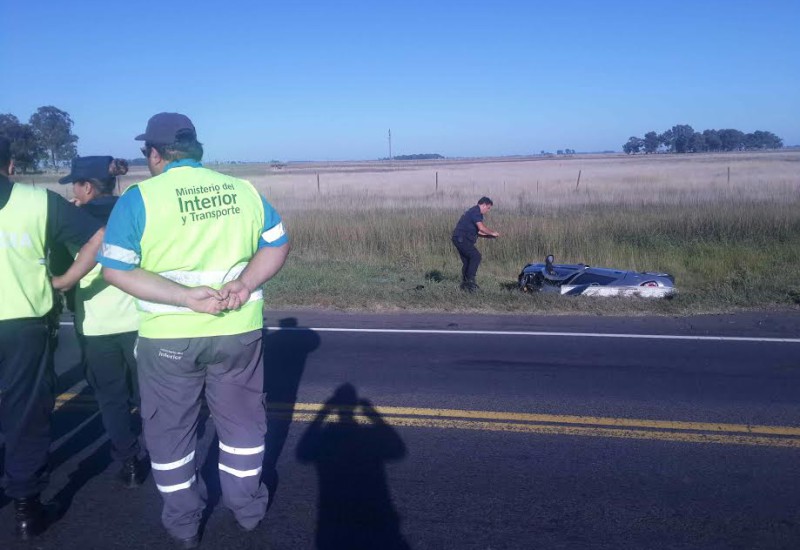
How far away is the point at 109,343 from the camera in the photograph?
428 centimetres

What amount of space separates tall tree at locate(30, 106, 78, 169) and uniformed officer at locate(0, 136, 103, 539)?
22.8m

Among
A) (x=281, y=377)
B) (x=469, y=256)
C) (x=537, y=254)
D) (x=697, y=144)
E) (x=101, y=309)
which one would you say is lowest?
(x=537, y=254)

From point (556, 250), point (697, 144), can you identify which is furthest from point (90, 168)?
point (697, 144)

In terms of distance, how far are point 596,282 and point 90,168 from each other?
8248mm

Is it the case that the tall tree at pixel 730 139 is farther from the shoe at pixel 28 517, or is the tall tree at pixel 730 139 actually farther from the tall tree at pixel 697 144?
the shoe at pixel 28 517

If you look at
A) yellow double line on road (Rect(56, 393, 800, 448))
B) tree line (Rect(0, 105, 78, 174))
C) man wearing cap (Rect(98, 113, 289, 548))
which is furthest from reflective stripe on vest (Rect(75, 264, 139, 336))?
tree line (Rect(0, 105, 78, 174))

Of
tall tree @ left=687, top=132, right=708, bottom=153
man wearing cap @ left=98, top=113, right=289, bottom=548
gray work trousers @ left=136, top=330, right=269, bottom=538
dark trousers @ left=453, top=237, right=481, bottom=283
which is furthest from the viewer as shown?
tall tree @ left=687, top=132, right=708, bottom=153

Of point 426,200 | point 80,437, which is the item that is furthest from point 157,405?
point 426,200

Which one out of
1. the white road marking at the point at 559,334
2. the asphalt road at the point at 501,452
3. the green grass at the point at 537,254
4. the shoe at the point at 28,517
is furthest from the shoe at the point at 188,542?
the green grass at the point at 537,254

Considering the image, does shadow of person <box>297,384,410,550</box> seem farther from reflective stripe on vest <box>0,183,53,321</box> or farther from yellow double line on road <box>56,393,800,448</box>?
reflective stripe on vest <box>0,183,53,321</box>

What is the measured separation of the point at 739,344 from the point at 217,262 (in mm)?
6333

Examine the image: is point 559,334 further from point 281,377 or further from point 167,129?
point 167,129

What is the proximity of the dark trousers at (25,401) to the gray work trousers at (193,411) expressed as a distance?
579 mm

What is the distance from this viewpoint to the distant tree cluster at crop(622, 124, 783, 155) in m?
114
